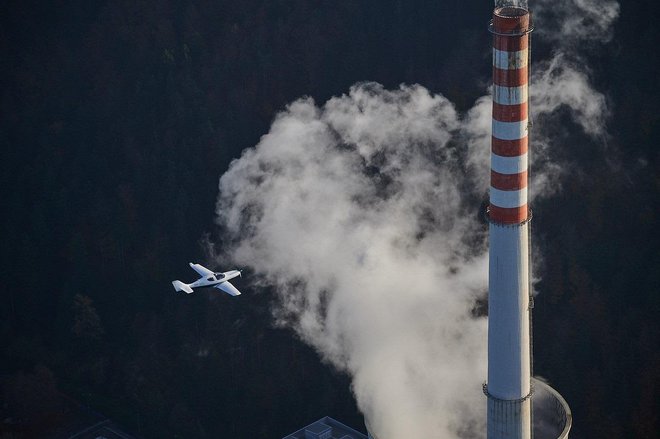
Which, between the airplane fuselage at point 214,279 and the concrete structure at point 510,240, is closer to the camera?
the concrete structure at point 510,240

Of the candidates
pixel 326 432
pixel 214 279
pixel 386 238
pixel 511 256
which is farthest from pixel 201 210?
pixel 511 256

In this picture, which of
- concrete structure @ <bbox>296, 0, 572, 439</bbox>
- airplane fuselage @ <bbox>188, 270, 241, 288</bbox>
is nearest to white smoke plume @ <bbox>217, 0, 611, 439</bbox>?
airplane fuselage @ <bbox>188, 270, 241, 288</bbox>

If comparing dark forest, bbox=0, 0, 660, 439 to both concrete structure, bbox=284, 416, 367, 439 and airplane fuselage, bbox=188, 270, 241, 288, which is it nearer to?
concrete structure, bbox=284, 416, 367, 439

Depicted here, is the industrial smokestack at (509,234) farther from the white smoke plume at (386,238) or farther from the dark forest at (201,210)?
the dark forest at (201,210)

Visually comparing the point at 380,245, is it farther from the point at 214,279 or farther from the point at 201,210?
the point at 201,210

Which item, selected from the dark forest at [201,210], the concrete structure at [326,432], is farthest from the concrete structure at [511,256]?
the dark forest at [201,210]

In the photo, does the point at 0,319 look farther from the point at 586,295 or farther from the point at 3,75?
the point at 586,295

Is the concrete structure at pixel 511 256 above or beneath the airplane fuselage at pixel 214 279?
beneath

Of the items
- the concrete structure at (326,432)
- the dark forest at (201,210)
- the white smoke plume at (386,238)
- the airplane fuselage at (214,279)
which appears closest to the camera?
the white smoke plume at (386,238)
